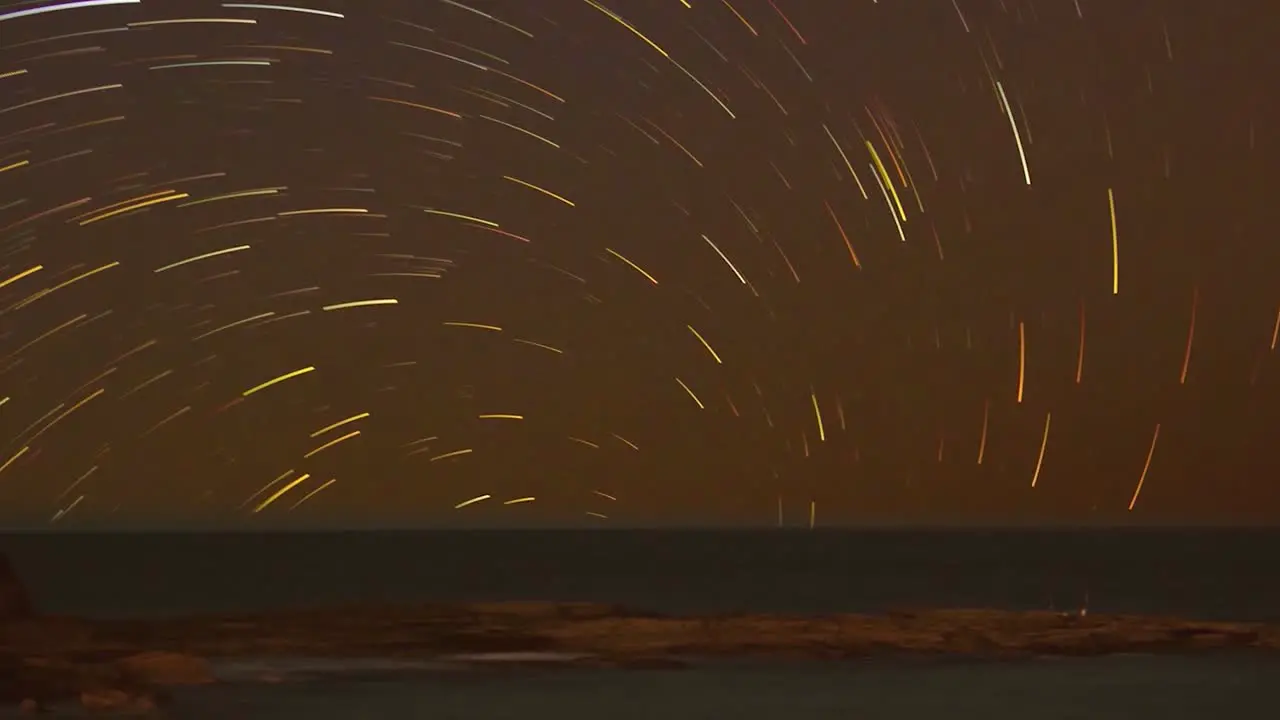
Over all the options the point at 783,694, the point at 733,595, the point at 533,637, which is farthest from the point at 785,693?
the point at 733,595

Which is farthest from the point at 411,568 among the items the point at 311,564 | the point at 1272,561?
the point at 1272,561

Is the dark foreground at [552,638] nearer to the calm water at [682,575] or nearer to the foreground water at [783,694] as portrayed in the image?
the foreground water at [783,694]

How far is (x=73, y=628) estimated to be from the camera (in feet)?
73.0

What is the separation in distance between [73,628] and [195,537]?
121m

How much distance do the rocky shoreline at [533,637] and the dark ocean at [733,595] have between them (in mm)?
1042

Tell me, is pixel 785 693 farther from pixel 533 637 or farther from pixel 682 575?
pixel 682 575

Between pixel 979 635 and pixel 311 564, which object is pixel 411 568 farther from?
pixel 979 635

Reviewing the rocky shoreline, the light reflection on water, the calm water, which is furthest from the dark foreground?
the calm water

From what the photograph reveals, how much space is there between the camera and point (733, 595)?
51844 mm

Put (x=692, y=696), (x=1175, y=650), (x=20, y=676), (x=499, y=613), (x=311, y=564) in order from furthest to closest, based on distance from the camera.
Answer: (x=311, y=564)
(x=499, y=613)
(x=1175, y=650)
(x=692, y=696)
(x=20, y=676)

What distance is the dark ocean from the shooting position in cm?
1892

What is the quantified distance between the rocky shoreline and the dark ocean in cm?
104

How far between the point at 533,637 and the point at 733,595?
1103 inches

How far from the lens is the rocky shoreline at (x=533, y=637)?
20.0 m
